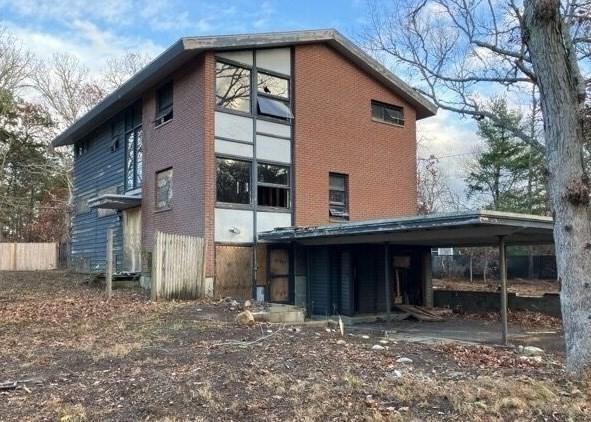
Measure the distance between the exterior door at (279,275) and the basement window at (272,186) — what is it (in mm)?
1398

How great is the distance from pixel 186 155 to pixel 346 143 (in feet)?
17.2

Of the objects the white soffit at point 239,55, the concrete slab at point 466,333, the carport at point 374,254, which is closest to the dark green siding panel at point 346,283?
the carport at point 374,254

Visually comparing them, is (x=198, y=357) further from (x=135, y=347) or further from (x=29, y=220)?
(x=29, y=220)

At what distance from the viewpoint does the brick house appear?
14.7 m

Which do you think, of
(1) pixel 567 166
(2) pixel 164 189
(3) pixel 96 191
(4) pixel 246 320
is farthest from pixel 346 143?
(1) pixel 567 166

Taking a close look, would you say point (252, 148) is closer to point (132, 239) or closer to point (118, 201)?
point (118, 201)

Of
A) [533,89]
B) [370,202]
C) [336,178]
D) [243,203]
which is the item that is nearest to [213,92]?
[243,203]

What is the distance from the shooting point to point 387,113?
19.2 meters

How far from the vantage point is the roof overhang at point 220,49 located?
1436 centimetres

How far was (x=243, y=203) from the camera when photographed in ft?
49.9

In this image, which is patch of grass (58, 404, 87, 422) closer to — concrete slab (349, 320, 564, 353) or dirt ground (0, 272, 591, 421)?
dirt ground (0, 272, 591, 421)

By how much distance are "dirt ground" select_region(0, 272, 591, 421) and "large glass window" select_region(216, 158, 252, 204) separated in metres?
5.31

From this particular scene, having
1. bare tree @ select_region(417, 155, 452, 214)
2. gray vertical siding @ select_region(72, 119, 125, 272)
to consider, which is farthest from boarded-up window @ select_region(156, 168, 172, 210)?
bare tree @ select_region(417, 155, 452, 214)

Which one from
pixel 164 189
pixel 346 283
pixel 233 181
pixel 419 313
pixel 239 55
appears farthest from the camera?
pixel 164 189
